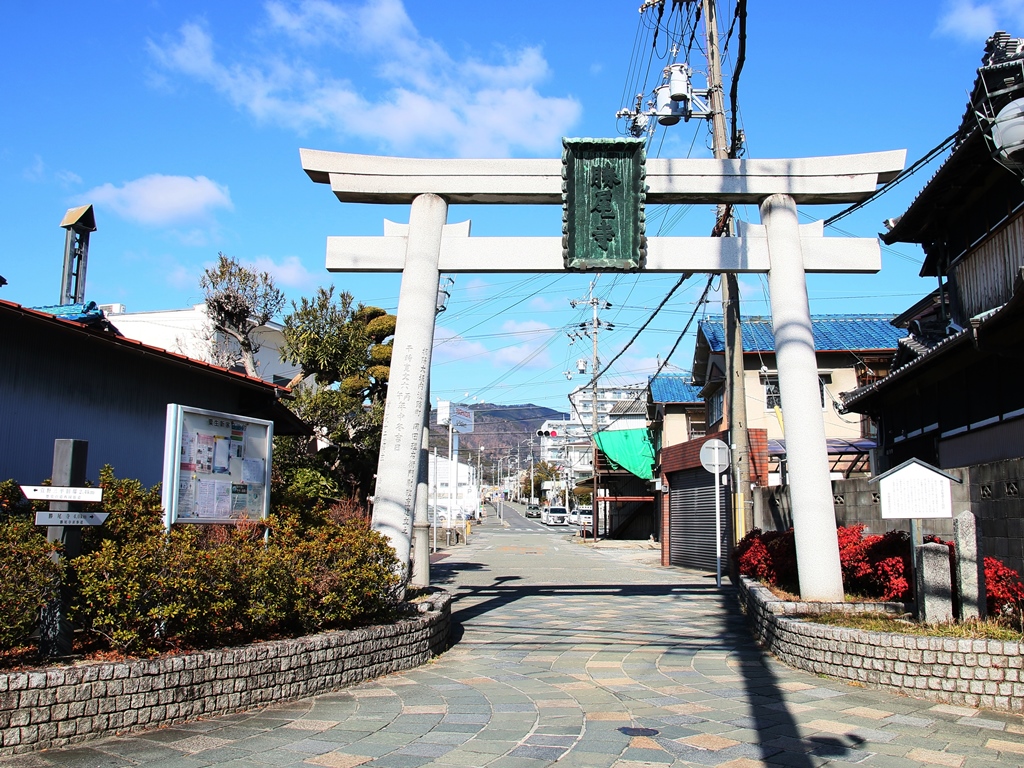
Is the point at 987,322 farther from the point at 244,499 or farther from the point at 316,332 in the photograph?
the point at 316,332

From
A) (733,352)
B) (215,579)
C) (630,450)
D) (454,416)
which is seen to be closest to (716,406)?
(630,450)

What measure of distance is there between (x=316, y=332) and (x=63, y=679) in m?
12.9

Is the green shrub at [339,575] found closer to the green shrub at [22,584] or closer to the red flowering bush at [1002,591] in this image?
the green shrub at [22,584]

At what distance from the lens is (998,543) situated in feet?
33.4

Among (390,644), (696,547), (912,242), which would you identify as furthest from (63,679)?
(696,547)

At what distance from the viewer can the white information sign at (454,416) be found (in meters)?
42.5

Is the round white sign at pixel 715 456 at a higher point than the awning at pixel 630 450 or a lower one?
lower

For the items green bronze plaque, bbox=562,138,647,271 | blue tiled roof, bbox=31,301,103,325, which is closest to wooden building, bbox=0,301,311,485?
blue tiled roof, bbox=31,301,103,325

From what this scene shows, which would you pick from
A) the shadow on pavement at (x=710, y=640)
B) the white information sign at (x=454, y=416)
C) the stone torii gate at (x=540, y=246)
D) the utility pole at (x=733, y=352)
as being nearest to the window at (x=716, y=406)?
the utility pole at (x=733, y=352)

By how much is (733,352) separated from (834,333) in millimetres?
11884

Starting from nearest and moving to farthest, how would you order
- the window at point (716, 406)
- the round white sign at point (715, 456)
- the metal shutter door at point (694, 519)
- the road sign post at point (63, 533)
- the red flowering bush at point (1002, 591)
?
the road sign post at point (63, 533) < the red flowering bush at point (1002, 591) < the round white sign at point (715, 456) < the metal shutter door at point (694, 519) < the window at point (716, 406)

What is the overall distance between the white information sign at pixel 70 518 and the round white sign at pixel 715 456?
1231 cm

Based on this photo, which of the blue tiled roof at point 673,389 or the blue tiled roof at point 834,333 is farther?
the blue tiled roof at point 673,389

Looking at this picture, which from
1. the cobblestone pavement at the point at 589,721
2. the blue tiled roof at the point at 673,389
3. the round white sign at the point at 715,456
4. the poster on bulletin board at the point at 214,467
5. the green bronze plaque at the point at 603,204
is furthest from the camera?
the blue tiled roof at the point at 673,389
